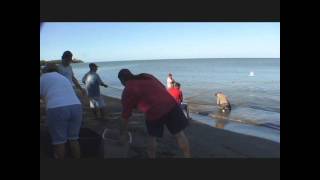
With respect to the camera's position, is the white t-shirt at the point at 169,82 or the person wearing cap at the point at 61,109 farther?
the white t-shirt at the point at 169,82

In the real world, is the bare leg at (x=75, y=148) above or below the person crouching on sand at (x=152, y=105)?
below

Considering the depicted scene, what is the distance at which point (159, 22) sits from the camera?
7465 mm

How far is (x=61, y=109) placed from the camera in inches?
274

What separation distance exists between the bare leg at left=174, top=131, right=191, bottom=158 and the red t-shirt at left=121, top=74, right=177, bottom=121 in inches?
14.5

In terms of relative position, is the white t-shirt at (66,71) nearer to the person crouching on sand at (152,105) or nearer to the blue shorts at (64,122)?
the blue shorts at (64,122)

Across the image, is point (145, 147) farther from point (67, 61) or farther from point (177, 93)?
point (67, 61)

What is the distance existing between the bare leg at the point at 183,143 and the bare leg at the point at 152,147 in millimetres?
307

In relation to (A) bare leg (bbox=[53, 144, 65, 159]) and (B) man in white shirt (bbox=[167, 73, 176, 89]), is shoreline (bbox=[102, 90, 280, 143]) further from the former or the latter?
(A) bare leg (bbox=[53, 144, 65, 159])

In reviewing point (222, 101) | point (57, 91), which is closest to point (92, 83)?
point (57, 91)

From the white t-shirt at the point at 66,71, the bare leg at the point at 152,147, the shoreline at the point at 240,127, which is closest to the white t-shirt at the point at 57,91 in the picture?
the white t-shirt at the point at 66,71

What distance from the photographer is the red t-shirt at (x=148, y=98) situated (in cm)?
744

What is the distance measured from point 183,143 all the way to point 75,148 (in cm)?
146

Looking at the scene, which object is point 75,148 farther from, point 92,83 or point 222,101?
point 222,101
